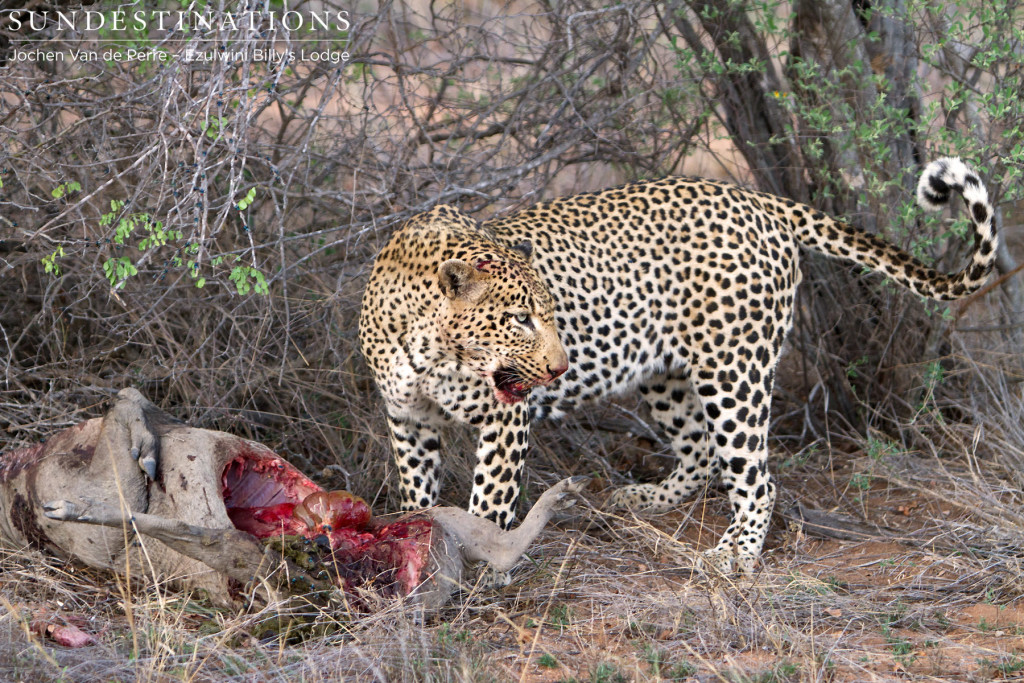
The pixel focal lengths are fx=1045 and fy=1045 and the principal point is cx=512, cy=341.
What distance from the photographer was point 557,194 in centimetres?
741

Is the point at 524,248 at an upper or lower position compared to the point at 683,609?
upper

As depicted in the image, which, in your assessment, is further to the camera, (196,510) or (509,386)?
(509,386)

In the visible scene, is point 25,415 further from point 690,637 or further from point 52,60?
point 690,637

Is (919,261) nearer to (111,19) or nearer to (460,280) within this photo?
(460,280)

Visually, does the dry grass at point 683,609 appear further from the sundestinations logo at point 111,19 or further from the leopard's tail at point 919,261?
the sundestinations logo at point 111,19

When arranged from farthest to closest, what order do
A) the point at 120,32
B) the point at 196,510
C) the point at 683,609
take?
the point at 120,32 → the point at 683,609 → the point at 196,510

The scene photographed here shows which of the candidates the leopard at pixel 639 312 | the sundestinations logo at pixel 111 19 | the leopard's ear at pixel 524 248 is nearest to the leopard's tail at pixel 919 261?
the leopard at pixel 639 312

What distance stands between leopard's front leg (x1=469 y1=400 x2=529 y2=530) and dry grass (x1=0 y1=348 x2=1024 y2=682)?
314mm

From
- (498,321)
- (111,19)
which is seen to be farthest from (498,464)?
(111,19)

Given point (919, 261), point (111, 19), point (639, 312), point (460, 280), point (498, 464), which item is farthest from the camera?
point (111, 19)

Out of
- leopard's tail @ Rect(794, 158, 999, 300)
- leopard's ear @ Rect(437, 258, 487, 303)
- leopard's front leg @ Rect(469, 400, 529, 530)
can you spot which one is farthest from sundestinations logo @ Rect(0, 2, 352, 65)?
leopard's tail @ Rect(794, 158, 999, 300)

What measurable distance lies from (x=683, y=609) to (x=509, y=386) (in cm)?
120

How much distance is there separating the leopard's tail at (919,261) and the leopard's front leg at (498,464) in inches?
74.6

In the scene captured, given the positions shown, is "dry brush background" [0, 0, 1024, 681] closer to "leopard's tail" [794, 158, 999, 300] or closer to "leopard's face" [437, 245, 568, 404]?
"leopard's tail" [794, 158, 999, 300]
